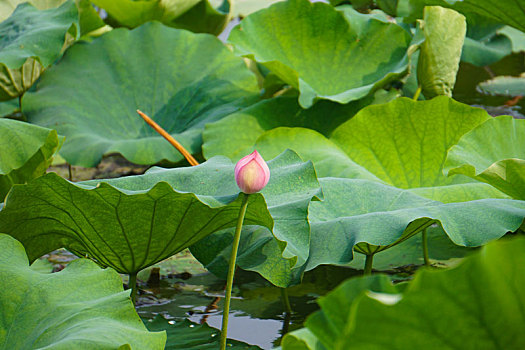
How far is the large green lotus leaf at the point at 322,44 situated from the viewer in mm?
2275

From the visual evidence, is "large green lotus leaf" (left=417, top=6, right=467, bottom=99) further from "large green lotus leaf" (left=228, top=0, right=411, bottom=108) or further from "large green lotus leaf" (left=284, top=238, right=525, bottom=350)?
"large green lotus leaf" (left=284, top=238, right=525, bottom=350)

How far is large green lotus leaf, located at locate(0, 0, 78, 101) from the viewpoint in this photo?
195cm

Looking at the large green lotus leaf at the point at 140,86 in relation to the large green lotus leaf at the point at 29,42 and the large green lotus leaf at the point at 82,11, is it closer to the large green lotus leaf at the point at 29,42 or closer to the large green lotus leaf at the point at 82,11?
the large green lotus leaf at the point at 29,42

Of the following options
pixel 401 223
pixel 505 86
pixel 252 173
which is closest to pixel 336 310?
pixel 252 173

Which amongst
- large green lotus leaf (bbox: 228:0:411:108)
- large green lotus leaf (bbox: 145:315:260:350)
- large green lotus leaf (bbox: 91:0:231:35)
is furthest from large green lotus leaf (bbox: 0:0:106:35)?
large green lotus leaf (bbox: 145:315:260:350)

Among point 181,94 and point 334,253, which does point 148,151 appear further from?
point 334,253

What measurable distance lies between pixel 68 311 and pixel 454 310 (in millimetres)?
586

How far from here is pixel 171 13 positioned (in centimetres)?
289

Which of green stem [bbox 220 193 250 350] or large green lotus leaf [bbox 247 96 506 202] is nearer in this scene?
green stem [bbox 220 193 250 350]

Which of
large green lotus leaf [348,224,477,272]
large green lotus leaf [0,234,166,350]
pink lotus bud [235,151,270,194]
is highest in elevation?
pink lotus bud [235,151,270,194]

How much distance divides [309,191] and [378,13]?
1.66 metres

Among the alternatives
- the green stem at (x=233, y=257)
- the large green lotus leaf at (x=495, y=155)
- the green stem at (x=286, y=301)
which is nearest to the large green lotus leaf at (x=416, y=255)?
the green stem at (x=286, y=301)

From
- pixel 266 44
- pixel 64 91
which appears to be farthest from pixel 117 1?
pixel 266 44

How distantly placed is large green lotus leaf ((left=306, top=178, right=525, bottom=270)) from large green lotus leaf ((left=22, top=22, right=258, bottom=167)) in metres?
0.97
